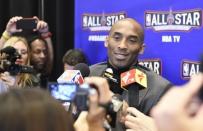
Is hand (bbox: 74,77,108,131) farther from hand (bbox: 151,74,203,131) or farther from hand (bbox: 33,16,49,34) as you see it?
hand (bbox: 33,16,49,34)

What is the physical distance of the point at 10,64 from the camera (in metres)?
2.15

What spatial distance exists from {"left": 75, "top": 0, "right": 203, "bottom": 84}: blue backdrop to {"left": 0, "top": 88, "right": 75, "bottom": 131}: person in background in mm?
1685

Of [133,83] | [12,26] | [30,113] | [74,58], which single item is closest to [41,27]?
[12,26]

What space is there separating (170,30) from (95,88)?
180cm

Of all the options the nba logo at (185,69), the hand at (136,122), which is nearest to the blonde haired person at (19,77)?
the hand at (136,122)

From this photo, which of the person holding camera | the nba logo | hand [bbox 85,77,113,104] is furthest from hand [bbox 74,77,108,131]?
the person holding camera

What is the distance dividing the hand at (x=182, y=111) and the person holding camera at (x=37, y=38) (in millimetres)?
2708

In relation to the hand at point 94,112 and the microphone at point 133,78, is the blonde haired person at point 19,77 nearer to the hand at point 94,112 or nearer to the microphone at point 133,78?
the microphone at point 133,78

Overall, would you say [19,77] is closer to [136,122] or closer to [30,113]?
[136,122]

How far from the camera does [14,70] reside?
84.2 inches

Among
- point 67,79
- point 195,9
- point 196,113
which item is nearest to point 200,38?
point 195,9

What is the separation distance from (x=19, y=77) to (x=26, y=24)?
96 cm

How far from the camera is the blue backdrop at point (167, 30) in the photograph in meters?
2.46

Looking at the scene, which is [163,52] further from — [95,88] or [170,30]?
[95,88]
